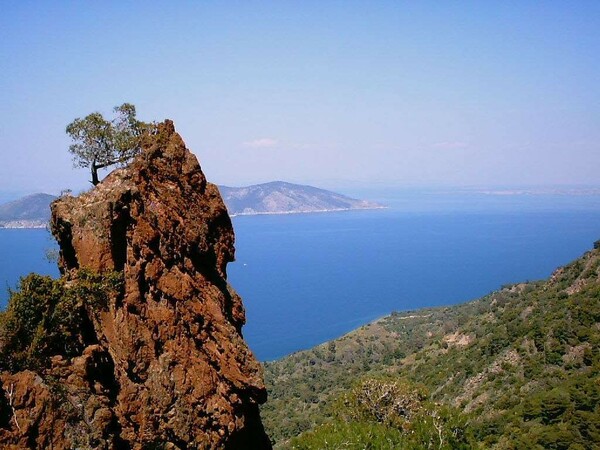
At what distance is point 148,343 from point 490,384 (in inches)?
1154

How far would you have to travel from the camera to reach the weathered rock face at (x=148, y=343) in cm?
786

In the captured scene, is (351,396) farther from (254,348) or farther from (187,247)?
(254,348)

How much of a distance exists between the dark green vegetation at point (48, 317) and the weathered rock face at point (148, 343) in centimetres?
21

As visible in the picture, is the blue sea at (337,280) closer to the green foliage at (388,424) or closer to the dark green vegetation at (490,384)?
the dark green vegetation at (490,384)

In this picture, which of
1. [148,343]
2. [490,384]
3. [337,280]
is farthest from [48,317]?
[337,280]

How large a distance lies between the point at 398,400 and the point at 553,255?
179694 mm

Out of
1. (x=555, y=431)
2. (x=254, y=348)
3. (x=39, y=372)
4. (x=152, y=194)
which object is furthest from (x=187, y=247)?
(x=254, y=348)

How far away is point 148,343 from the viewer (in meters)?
8.98

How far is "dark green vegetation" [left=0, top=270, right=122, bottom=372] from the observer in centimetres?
788

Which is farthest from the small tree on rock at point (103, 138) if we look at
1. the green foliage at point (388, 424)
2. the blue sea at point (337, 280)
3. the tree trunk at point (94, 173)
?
the blue sea at point (337, 280)

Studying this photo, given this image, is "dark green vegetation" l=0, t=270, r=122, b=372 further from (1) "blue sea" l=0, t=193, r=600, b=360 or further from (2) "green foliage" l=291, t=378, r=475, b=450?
(1) "blue sea" l=0, t=193, r=600, b=360

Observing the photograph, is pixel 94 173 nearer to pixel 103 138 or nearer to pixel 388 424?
pixel 103 138

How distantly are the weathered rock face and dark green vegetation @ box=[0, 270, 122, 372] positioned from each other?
0.21 metres

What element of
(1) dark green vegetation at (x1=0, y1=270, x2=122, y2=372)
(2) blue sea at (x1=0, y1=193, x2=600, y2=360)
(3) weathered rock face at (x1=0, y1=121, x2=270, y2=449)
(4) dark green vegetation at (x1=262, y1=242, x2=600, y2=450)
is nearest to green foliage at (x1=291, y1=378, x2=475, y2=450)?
(4) dark green vegetation at (x1=262, y1=242, x2=600, y2=450)
